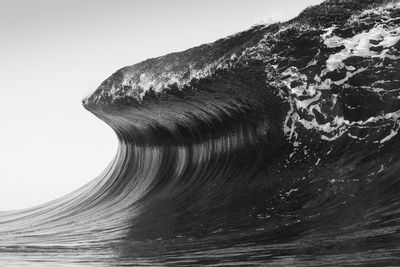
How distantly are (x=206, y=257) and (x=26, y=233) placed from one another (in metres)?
2.29

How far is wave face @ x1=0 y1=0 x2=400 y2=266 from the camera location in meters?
2.60

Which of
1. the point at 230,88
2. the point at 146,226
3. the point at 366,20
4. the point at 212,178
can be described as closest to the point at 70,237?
the point at 146,226

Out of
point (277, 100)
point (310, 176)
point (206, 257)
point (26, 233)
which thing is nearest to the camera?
point (206, 257)

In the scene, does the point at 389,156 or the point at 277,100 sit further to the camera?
the point at 277,100

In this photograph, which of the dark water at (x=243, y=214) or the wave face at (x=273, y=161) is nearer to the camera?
the dark water at (x=243, y=214)

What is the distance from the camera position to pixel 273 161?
3.61 m

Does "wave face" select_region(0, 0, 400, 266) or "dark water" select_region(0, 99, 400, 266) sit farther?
"wave face" select_region(0, 0, 400, 266)

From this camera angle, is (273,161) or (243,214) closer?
(243,214)

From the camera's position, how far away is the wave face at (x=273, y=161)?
260 centimetres

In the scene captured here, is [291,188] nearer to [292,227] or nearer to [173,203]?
[292,227]

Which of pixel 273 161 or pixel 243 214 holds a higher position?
pixel 273 161

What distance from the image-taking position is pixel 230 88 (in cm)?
400

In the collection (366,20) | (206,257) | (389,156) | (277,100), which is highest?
(366,20)

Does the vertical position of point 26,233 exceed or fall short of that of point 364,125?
it falls short
